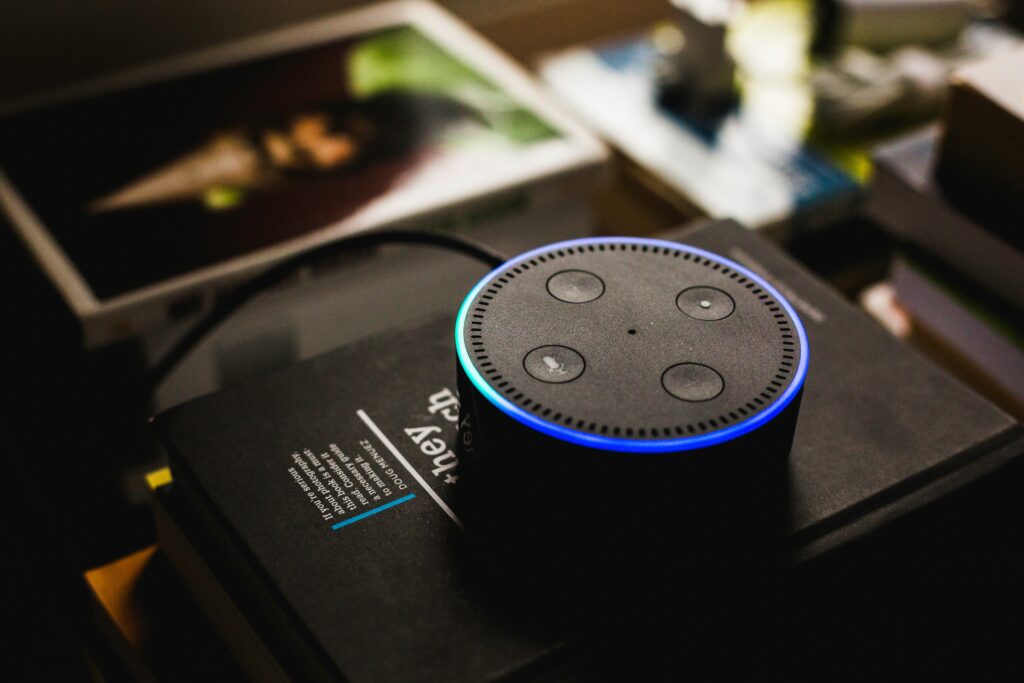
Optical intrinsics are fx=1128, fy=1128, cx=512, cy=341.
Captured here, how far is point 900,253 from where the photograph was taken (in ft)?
2.48

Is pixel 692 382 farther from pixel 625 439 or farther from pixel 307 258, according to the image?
pixel 307 258

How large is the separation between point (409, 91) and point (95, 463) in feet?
1.18

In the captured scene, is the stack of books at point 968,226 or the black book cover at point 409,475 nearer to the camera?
the black book cover at point 409,475

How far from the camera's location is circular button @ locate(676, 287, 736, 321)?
1.54 feet

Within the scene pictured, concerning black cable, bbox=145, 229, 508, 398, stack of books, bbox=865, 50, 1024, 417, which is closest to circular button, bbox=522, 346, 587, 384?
black cable, bbox=145, 229, 508, 398

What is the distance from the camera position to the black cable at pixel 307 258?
59cm

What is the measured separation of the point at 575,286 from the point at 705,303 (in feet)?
0.18

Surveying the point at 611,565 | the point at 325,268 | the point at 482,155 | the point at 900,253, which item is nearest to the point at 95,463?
the point at 325,268

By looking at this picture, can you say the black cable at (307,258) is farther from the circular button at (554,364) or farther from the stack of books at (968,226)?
the stack of books at (968,226)

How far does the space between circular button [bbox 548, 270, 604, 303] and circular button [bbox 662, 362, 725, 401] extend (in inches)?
2.2

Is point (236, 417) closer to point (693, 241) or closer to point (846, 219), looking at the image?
point (693, 241)

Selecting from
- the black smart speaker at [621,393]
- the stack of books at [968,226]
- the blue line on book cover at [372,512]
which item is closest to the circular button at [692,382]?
the black smart speaker at [621,393]

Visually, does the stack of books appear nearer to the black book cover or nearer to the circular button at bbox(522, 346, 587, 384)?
the black book cover

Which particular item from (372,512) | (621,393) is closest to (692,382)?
(621,393)
